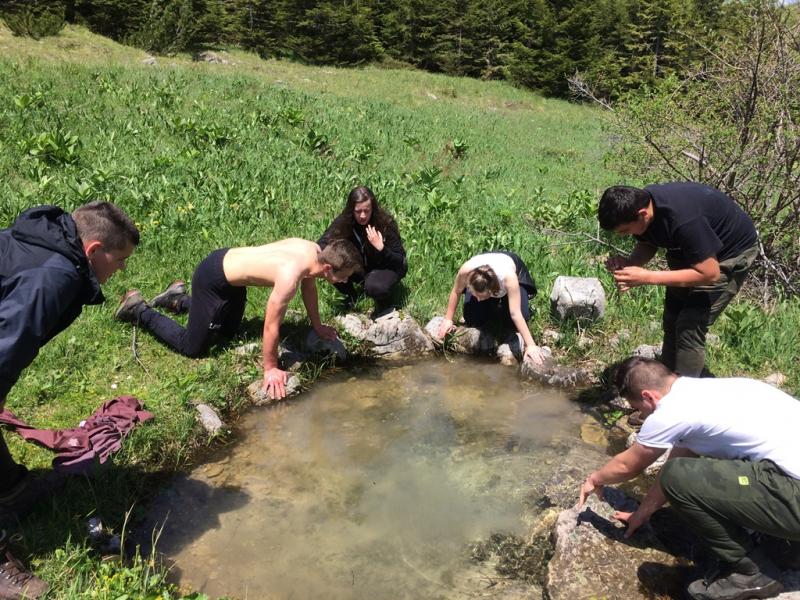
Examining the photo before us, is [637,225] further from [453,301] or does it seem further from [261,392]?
[261,392]

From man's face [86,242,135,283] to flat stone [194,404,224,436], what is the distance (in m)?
1.73

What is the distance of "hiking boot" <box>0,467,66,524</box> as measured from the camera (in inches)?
124

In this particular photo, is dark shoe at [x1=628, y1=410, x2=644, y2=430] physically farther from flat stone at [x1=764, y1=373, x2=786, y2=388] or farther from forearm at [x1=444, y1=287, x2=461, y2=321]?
forearm at [x1=444, y1=287, x2=461, y2=321]

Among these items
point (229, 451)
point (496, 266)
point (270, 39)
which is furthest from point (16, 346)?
point (270, 39)

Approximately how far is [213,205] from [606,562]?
5601 mm

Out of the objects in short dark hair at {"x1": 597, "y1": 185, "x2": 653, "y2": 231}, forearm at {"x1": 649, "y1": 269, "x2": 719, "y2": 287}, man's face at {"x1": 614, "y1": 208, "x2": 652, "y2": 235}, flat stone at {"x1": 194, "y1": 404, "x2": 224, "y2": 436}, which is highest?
short dark hair at {"x1": 597, "y1": 185, "x2": 653, "y2": 231}

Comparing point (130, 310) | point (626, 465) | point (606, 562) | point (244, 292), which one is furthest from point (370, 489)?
point (130, 310)

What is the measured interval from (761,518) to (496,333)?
10.3ft

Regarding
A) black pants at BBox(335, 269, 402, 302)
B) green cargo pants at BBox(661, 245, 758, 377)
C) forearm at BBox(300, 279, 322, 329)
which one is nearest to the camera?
green cargo pants at BBox(661, 245, 758, 377)

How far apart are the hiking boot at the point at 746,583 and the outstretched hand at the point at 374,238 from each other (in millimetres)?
3755

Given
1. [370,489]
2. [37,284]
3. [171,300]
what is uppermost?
[37,284]

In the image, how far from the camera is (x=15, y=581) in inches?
108

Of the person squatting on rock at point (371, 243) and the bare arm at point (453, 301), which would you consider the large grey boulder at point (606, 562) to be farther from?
the person squatting on rock at point (371, 243)

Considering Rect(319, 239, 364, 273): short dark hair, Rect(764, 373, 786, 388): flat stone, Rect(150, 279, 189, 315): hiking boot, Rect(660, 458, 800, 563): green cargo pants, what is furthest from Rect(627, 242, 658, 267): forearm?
Rect(150, 279, 189, 315): hiking boot
